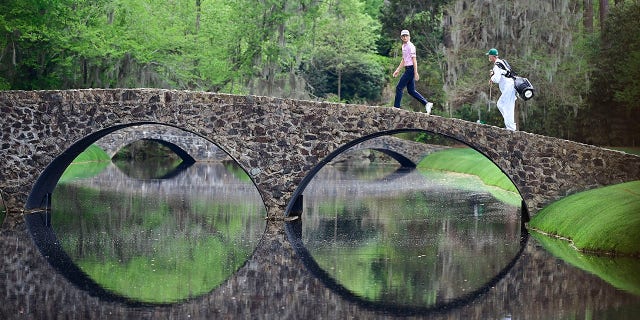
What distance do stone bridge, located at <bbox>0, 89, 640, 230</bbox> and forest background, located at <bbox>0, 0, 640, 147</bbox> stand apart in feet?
30.7

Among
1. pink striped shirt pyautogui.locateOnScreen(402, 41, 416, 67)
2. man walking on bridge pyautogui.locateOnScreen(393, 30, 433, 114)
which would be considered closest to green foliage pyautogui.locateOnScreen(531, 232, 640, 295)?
man walking on bridge pyautogui.locateOnScreen(393, 30, 433, 114)

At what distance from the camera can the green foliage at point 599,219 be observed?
67.0 ft

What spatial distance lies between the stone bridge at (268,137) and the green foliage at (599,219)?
2.65 feet

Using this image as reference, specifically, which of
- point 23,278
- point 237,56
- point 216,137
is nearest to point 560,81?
point 237,56

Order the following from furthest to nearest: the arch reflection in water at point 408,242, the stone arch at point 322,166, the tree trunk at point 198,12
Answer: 1. the tree trunk at point 198,12
2. the stone arch at point 322,166
3. the arch reflection in water at point 408,242

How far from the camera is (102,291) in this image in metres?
16.9

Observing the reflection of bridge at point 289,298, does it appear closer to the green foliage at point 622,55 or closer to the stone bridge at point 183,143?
the green foliage at point 622,55

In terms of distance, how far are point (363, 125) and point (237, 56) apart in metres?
25.6

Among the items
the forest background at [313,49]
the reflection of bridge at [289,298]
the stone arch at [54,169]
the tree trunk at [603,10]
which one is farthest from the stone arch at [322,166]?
the tree trunk at [603,10]

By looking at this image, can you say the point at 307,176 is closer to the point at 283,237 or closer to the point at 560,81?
the point at 283,237

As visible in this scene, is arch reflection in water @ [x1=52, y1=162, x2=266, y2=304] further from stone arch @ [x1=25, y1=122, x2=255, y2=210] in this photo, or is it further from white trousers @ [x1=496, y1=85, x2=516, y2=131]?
white trousers @ [x1=496, y1=85, x2=516, y2=131]

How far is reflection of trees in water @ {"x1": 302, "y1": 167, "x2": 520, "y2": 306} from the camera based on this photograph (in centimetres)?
1781

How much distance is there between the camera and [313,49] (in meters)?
57.7

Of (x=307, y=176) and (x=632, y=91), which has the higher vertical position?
(x=632, y=91)
